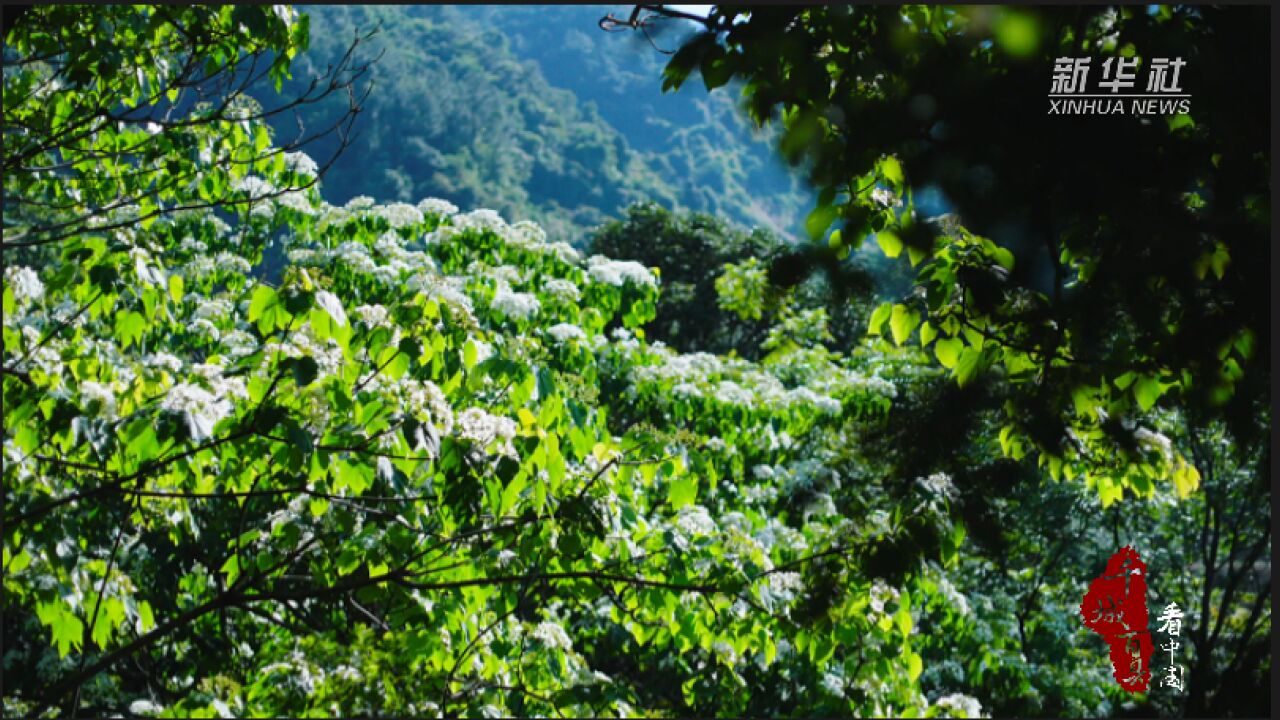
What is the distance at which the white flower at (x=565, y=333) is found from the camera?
5.55 m

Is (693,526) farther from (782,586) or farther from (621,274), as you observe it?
(621,274)

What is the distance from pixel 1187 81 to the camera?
196 centimetres

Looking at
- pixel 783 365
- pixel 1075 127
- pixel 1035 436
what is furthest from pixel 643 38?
pixel 783 365

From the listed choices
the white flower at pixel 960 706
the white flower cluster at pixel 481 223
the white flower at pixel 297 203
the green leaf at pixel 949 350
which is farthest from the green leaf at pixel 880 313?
the white flower at pixel 297 203

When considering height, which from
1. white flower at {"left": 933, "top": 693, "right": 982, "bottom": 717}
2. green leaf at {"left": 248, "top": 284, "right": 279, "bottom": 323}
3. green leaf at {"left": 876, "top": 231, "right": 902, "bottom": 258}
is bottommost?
green leaf at {"left": 248, "top": 284, "right": 279, "bottom": 323}

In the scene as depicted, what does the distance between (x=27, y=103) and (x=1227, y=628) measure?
32.3 ft

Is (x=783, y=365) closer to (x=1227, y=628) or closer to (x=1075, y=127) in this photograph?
(x=1227, y=628)

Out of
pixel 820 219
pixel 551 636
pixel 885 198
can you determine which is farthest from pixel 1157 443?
pixel 551 636

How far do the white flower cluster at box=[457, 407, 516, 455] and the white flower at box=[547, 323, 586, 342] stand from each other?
2841 millimetres

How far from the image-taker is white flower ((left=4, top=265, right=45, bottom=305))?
2680 mm

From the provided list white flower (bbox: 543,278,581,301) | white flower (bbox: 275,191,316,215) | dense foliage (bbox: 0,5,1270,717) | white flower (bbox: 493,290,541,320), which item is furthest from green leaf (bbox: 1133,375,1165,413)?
white flower (bbox: 275,191,316,215)

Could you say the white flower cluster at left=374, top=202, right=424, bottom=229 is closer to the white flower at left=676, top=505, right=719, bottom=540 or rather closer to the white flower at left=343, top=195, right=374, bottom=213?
the white flower at left=343, top=195, right=374, bottom=213

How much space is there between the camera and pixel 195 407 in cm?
237

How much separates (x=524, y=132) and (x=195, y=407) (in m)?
54.6
